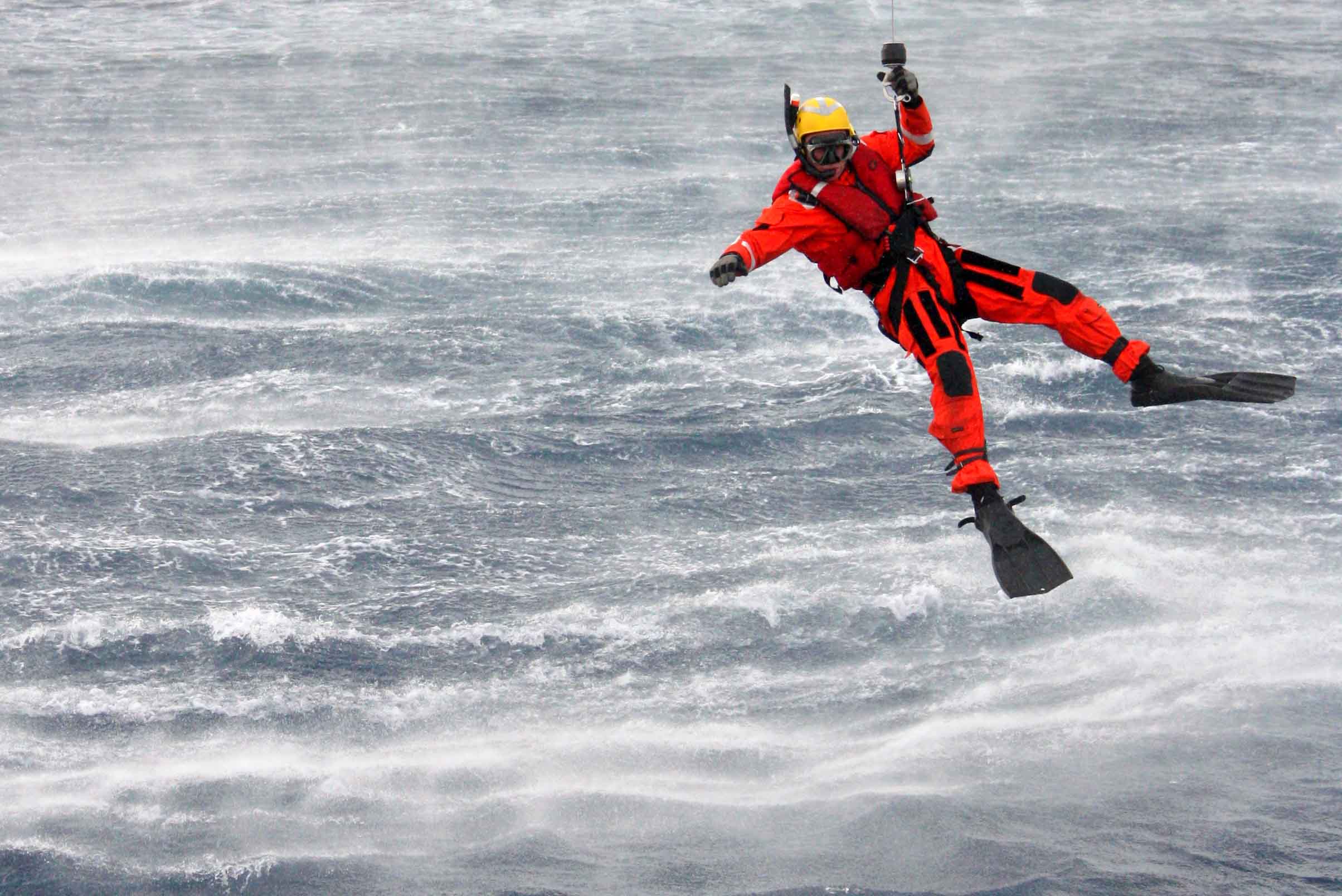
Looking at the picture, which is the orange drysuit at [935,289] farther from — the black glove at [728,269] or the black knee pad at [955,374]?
the black glove at [728,269]

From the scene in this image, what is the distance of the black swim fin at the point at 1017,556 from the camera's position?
6875mm

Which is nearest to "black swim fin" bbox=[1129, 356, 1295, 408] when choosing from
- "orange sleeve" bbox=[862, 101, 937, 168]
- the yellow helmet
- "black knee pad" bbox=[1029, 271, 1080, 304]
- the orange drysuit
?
the orange drysuit

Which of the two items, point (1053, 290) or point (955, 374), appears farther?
point (1053, 290)

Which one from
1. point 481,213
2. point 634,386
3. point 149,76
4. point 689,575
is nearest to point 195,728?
point 689,575

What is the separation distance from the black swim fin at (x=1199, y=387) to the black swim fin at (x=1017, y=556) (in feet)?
3.83

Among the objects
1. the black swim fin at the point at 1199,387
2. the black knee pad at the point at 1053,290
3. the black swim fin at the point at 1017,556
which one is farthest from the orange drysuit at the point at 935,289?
the black swim fin at the point at 1017,556

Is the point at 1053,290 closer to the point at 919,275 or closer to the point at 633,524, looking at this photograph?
the point at 919,275

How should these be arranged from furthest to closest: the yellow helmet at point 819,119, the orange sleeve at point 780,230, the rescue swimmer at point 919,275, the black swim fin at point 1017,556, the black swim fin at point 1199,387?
the black swim fin at point 1199,387 < the yellow helmet at point 819,119 < the rescue swimmer at point 919,275 < the orange sleeve at point 780,230 < the black swim fin at point 1017,556

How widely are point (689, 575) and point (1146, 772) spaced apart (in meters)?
3.45

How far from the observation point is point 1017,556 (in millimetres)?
6969

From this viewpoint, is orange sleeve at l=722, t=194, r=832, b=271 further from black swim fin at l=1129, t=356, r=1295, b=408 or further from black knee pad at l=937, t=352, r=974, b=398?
black swim fin at l=1129, t=356, r=1295, b=408

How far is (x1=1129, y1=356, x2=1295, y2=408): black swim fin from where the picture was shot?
7.48 metres

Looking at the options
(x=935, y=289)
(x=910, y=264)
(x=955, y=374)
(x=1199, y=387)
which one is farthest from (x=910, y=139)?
(x=1199, y=387)

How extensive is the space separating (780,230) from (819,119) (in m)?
0.67
